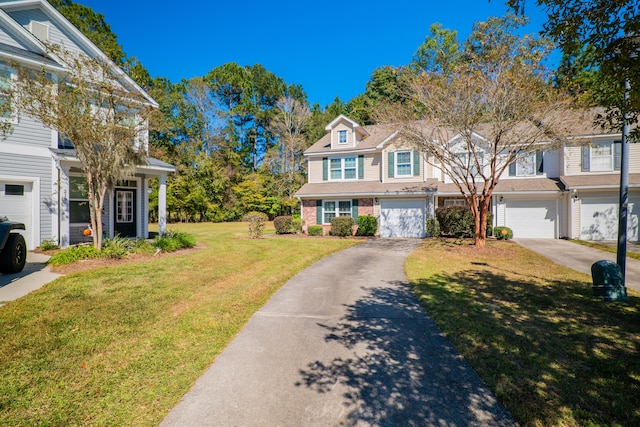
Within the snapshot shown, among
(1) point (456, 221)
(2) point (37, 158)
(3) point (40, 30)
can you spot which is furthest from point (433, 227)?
(3) point (40, 30)

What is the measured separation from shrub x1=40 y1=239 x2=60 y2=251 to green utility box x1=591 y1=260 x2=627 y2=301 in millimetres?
16114

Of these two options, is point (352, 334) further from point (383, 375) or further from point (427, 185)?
point (427, 185)

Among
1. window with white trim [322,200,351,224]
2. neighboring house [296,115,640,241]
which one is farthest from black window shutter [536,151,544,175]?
window with white trim [322,200,351,224]

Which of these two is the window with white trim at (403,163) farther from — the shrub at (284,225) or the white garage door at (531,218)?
the shrub at (284,225)

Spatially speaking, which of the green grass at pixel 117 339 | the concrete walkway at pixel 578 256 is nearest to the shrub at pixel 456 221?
the concrete walkway at pixel 578 256

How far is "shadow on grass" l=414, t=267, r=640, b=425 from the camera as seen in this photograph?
3.02 metres

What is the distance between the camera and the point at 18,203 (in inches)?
433

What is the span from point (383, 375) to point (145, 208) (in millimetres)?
15067

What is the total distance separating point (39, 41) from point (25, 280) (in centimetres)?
913

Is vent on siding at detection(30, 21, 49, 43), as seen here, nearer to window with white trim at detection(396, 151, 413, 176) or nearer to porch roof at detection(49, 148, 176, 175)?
porch roof at detection(49, 148, 176, 175)

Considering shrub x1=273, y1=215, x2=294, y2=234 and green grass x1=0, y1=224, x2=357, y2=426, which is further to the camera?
shrub x1=273, y1=215, x2=294, y2=234

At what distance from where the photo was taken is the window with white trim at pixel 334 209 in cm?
1938

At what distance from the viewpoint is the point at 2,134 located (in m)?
10.5

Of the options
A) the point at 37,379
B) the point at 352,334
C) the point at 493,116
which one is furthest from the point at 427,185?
the point at 37,379
